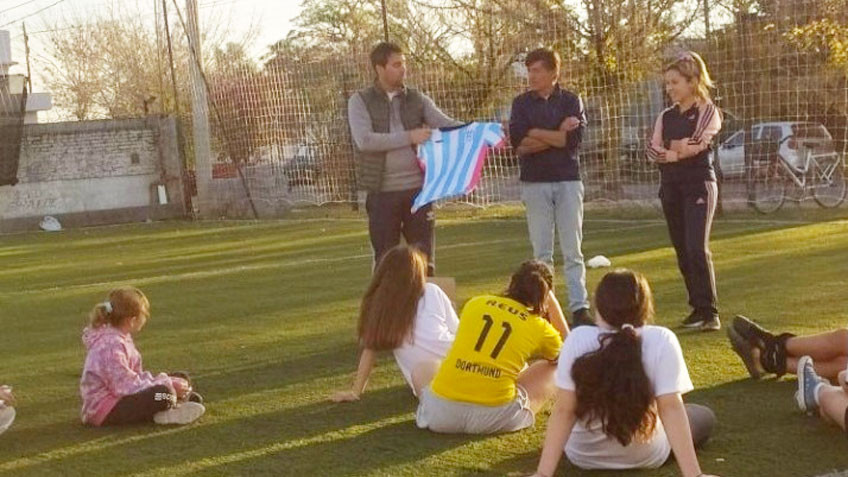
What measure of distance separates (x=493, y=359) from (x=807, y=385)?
140 cm

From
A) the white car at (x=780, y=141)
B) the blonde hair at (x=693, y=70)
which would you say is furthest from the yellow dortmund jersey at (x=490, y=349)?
the white car at (x=780, y=141)

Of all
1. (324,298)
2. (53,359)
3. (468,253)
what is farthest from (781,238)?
(53,359)

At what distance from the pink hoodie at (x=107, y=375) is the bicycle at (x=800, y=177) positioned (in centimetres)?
1180

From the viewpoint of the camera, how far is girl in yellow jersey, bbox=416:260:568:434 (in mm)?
5188

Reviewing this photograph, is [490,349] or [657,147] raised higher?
[657,147]

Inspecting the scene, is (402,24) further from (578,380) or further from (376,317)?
(578,380)

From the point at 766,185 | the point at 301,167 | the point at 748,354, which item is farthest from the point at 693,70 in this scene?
the point at 301,167

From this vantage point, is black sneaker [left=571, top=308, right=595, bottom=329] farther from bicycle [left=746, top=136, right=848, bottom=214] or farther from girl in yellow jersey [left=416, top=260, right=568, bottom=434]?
bicycle [left=746, top=136, right=848, bottom=214]

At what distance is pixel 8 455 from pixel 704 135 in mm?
4360

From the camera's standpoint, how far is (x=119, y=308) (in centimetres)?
593

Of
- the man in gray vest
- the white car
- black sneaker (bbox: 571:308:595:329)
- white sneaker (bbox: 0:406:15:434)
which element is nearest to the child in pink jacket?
white sneaker (bbox: 0:406:15:434)

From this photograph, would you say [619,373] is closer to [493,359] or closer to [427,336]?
[493,359]

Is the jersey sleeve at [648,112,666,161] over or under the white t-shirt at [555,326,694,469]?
over

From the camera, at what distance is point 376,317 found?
5.84 metres
